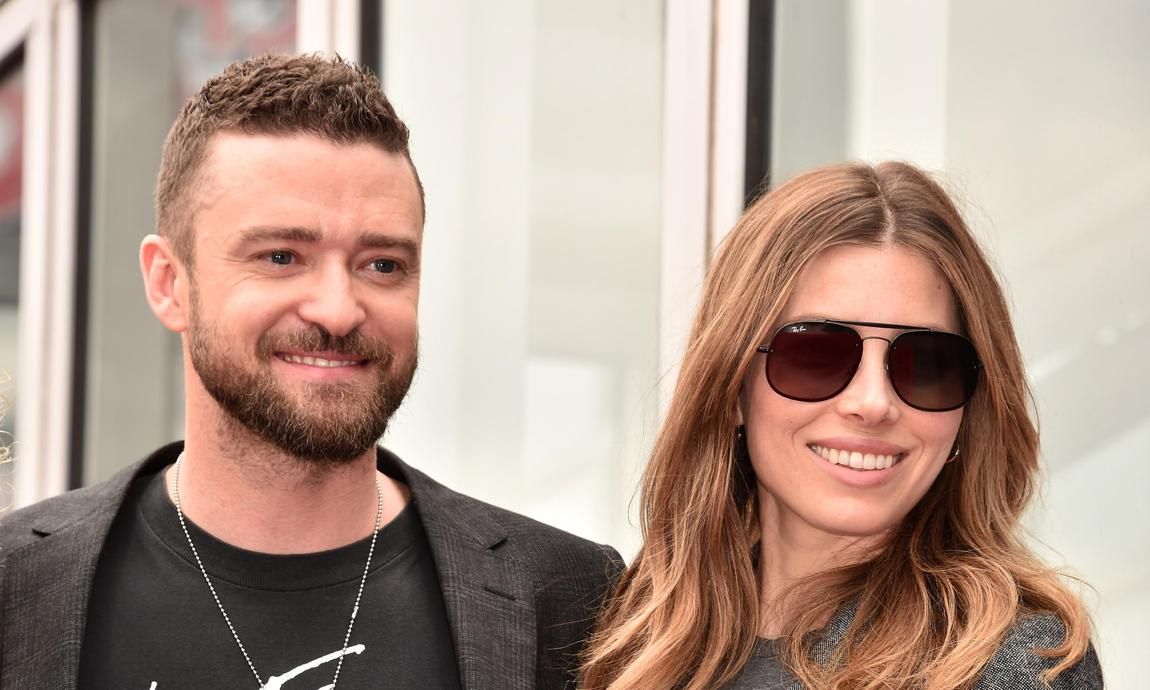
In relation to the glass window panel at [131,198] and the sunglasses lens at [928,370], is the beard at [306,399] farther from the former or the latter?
the glass window panel at [131,198]

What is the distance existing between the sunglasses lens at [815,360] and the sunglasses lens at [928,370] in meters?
0.06

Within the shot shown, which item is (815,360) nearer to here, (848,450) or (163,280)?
(848,450)

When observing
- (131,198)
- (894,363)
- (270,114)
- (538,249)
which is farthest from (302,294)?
(131,198)

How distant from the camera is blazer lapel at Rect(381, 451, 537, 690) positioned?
239 centimetres

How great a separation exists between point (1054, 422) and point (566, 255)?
142cm

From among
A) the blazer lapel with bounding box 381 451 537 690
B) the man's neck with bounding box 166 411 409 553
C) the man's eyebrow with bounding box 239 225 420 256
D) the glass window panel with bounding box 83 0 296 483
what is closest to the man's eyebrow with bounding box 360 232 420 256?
the man's eyebrow with bounding box 239 225 420 256

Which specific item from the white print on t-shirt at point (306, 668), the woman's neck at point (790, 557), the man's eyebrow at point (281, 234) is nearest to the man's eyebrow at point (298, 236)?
the man's eyebrow at point (281, 234)

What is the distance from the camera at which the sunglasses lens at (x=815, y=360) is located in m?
2.16

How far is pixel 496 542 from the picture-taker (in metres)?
2.61

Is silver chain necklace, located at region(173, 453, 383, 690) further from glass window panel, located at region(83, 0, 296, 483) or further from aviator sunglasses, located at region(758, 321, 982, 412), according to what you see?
glass window panel, located at region(83, 0, 296, 483)

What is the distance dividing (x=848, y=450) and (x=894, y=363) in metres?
0.15

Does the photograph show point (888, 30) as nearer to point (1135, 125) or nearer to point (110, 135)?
point (1135, 125)

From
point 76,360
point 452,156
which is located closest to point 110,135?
point 76,360

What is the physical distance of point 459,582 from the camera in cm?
249
